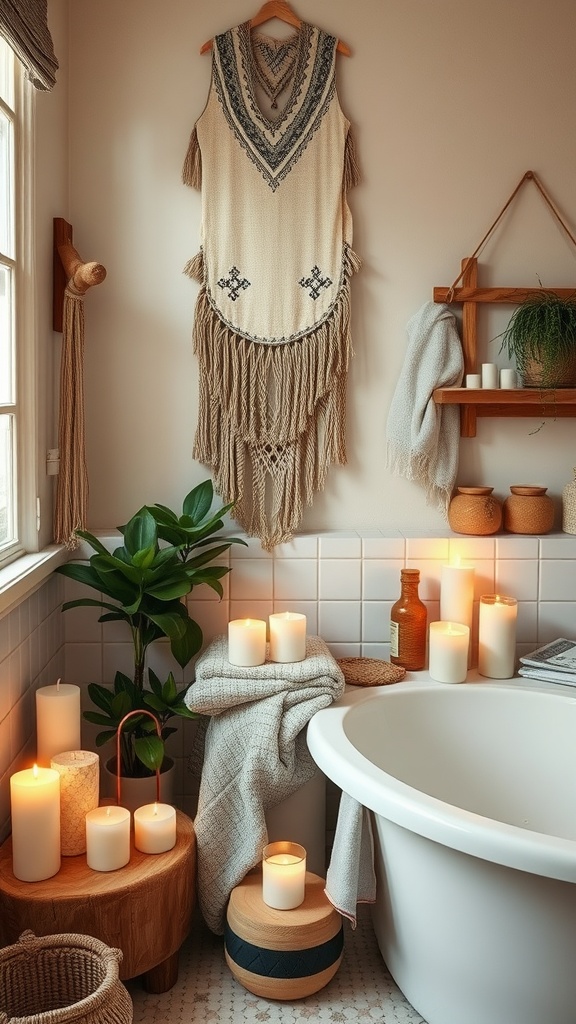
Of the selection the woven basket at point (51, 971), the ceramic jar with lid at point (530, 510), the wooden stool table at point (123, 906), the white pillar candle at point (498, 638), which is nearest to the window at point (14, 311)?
the wooden stool table at point (123, 906)

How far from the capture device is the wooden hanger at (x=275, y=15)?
7.98ft

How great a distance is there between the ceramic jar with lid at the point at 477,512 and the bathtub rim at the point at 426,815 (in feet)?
1.92

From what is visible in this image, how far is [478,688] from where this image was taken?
235cm

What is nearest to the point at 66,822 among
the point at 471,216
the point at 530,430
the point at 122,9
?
the point at 530,430

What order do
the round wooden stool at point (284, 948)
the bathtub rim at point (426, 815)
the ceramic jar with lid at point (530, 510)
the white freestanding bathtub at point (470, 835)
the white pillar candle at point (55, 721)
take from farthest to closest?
the ceramic jar with lid at point (530, 510) < the white pillar candle at point (55, 721) < the round wooden stool at point (284, 948) < the white freestanding bathtub at point (470, 835) < the bathtub rim at point (426, 815)

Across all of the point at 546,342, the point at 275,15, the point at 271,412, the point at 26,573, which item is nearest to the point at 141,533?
the point at 26,573

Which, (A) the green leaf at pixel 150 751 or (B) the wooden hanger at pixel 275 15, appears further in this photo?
(B) the wooden hanger at pixel 275 15

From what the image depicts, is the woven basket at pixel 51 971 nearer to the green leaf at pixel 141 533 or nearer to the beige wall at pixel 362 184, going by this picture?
the green leaf at pixel 141 533

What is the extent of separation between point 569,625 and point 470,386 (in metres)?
0.73

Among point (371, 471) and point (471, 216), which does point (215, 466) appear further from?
point (471, 216)

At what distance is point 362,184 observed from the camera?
2521 millimetres

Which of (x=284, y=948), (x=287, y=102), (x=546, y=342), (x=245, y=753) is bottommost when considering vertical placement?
(x=284, y=948)

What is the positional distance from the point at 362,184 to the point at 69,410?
102 cm

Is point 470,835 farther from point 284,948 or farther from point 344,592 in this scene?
point 344,592
